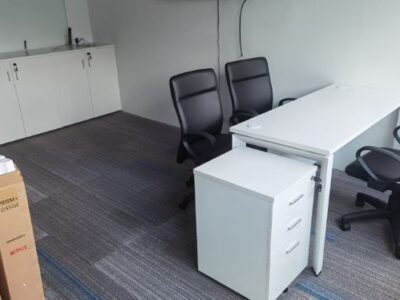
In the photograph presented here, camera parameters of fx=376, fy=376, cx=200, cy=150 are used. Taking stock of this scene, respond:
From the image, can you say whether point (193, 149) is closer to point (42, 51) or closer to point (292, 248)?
point (292, 248)

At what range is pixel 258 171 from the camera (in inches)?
72.2

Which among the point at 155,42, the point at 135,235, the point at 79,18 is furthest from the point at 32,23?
the point at 135,235

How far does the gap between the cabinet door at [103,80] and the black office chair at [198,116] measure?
7.86 feet

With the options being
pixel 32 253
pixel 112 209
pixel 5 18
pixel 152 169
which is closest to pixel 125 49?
pixel 5 18

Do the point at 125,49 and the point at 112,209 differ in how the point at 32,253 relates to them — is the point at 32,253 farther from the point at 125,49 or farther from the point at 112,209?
the point at 125,49

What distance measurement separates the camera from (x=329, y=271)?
2.11 m

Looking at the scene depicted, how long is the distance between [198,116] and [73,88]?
2.46 m

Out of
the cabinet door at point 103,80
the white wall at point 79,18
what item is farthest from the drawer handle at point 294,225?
the white wall at point 79,18

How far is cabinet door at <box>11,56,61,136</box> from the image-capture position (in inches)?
160

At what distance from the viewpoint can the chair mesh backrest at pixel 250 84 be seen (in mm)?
2965

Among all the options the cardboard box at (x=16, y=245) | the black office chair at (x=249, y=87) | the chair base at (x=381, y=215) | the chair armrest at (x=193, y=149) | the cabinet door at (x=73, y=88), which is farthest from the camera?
the cabinet door at (x=73, y=88)

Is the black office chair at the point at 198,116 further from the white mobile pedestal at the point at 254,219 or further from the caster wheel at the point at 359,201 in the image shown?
the caster wheel at the point at 359,201

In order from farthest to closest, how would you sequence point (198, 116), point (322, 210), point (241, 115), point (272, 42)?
point (272, 42)
point (241, 115)
point (198, 116)
point (322, 210)

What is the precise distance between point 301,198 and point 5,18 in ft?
12.9
